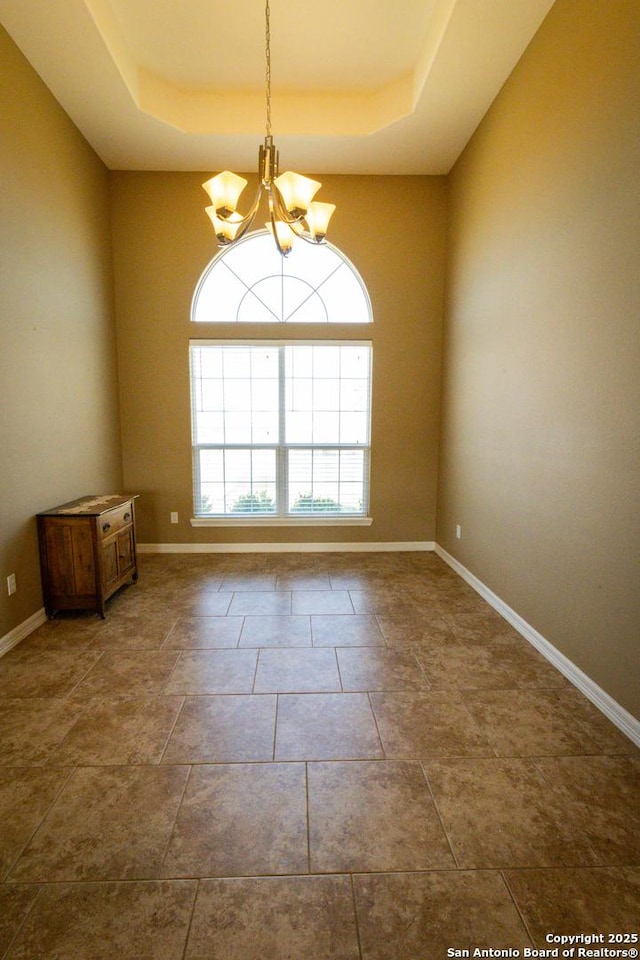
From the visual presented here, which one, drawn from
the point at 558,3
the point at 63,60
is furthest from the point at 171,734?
the point at 558,3

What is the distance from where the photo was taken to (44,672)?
244cm

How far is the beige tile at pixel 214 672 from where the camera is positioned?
7.51ft

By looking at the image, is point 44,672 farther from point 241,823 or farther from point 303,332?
point 303,332

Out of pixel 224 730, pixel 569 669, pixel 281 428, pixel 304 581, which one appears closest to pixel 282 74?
pixel 281 428

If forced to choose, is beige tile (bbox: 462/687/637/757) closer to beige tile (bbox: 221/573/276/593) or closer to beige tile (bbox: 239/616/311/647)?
beige tile (bbox: 239/616/311/647)

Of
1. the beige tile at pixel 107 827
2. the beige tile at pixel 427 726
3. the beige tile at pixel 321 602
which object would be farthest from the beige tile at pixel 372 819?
the beige tile at pixel 321 602

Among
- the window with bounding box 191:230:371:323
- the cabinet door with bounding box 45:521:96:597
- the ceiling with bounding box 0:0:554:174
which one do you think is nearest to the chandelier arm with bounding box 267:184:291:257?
the ceiling with bounding box 0:0:554:174

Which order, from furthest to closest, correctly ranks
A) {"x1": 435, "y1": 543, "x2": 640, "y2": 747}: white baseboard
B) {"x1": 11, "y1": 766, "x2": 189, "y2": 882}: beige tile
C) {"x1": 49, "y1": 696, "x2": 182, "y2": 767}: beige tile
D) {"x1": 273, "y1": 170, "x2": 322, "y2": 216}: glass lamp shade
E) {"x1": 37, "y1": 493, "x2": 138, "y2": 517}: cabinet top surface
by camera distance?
{"x1": 37, "y1": 493, "x2": 138, "y2": 517}: cabinet top surface < {"x1": 273, "y1": 170, "x2": 322, "y2": 216}: glass lamp shade < {"x1": 435, "y1": 543, "x2": 640, "y2": 747}: white baseboard < {"x1": 49, "y1": 696, "x2": 182, "y2": 767}: beige tile < {"x1": 11, "y1": 766, "x2": 189, "y2": 882}: beige tile

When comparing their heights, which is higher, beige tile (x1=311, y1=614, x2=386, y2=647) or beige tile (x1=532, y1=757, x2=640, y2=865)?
beige tile (x1=311, y1=614, x2=386, y2=647)

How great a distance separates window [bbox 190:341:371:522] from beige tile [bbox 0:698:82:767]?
8.08ft

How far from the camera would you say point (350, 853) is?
1.41 metres

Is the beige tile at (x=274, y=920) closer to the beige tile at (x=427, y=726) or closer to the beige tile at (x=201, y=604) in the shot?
the beige tile at (x=427, y=726)

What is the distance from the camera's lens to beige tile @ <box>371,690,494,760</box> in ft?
6.07

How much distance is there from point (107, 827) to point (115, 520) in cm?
213
